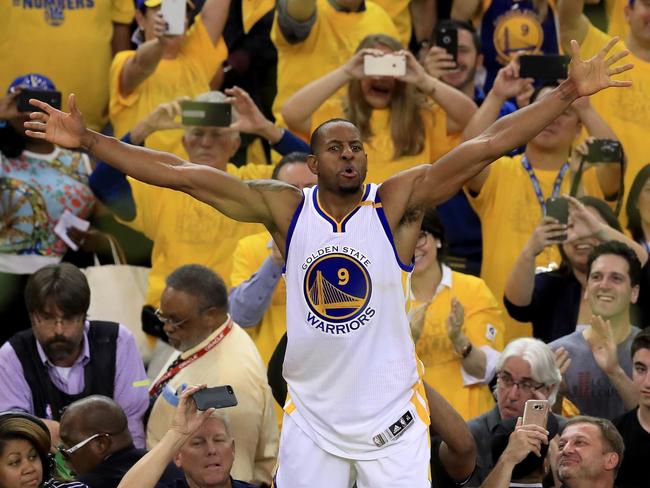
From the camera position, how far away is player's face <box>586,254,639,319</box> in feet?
25.7

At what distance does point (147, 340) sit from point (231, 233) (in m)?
0.86

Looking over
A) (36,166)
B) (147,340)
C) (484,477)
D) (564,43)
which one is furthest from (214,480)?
(564,43)

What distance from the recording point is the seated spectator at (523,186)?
8805 millimetres

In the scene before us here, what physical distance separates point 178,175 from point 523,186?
338 cm

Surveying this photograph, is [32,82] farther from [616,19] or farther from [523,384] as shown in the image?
[616,19]

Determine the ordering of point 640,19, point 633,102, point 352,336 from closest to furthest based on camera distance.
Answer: point 352,336, point 640,19, point 633,102

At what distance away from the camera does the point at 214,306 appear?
7.46 metres

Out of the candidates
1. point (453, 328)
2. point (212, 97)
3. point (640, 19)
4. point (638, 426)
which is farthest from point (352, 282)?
point (640, 19)

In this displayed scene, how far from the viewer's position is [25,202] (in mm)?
8703

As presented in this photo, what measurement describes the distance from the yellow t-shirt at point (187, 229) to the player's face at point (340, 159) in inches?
109

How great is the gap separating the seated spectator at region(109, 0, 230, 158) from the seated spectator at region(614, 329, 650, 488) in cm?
349

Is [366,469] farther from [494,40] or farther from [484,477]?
[494,40]

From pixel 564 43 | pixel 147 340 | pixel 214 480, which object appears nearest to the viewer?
pixel 214 480

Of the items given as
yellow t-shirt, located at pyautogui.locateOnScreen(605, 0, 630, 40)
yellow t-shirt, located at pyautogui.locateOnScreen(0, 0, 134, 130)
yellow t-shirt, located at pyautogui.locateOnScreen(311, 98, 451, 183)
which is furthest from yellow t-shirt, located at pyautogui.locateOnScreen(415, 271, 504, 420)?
yellow t-shirt, located at pyautogui.locateOnScreen(0, 0, 134, 130)
